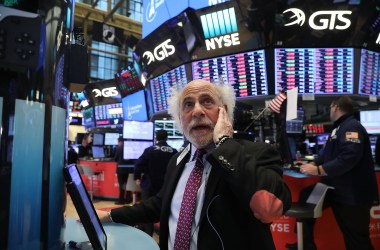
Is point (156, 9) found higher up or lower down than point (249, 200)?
higher up

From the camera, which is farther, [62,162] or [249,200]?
[249,200]

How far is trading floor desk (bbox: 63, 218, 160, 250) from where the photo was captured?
1068 mm

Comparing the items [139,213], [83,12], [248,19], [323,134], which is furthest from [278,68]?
[83,12]

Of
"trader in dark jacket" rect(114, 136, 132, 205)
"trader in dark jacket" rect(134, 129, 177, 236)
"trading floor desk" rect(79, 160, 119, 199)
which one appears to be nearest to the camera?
"trader in dark jacket" rect(134, 129, 177, 236)

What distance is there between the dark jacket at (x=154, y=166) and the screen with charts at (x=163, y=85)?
118 cm

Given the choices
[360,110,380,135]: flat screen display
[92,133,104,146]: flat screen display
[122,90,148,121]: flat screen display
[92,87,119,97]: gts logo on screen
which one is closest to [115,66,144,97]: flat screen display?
[122,90,148,121]: flat screen display

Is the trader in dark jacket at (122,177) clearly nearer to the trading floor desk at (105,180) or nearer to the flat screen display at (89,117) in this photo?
the trading floor desk at (105,180)

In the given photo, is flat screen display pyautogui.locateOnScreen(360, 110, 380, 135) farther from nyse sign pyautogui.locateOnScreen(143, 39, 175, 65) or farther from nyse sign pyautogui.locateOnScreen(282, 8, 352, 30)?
nyse sign pyautogui.locateOnScreen(143, 39, 175, 65)

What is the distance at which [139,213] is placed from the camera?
5.27 ft

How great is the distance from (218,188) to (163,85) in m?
4.82

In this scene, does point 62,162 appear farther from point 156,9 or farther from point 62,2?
point 156,9

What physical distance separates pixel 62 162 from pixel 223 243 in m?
0.66

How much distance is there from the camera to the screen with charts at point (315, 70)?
14.3 ft

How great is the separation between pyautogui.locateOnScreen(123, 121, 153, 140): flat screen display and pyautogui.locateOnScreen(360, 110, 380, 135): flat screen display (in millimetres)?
3999
